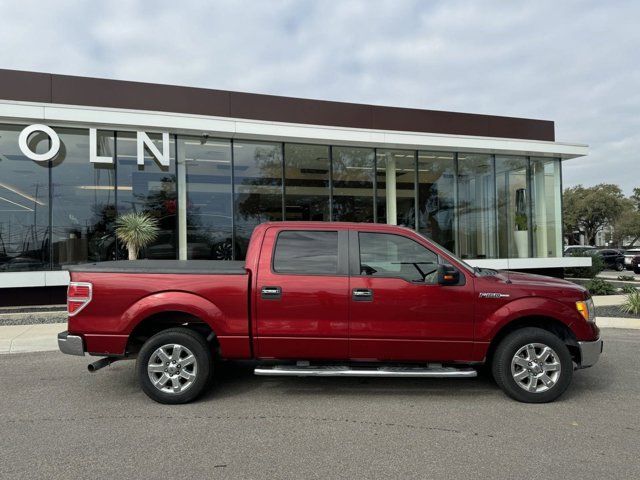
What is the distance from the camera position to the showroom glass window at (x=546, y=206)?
16.8m

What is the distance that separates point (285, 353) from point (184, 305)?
120 cm

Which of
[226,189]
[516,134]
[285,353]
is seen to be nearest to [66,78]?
[226,189]

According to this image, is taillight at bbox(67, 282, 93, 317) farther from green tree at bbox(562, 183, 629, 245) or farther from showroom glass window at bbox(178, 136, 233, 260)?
green tree at bbox(562, 183, 629, 245)

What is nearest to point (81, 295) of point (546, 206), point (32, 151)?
point (32, 151)

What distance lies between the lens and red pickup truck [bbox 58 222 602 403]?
477 cm

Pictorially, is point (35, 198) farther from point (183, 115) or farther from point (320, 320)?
point (320, 320)

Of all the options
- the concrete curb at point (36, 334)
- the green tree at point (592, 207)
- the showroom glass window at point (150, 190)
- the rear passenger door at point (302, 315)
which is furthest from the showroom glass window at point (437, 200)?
the green tree at point (592, 207)

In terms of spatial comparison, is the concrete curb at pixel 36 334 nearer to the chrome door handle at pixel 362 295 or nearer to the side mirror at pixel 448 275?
the chrome door handle at pixel 362 295

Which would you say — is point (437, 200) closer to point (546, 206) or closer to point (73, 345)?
point (546, 206)

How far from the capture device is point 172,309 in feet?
15.6

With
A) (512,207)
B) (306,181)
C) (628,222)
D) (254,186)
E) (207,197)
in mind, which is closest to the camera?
(207,197)

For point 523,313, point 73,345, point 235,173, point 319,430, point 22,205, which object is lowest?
point 319,430

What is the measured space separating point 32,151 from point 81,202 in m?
1.72

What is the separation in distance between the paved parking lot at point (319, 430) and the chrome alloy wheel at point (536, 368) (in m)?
0.22
